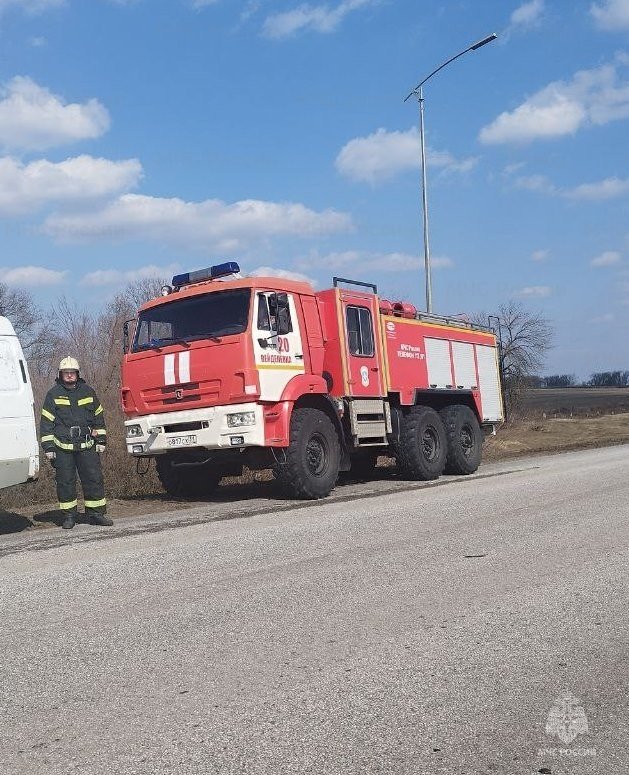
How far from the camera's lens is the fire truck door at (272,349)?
10.2 metres

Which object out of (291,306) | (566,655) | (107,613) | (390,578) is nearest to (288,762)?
(566,655)

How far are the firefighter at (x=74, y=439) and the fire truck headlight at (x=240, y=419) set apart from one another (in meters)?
1.64

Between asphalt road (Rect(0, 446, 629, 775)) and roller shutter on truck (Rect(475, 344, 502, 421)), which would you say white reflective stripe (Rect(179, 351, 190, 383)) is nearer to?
asphalt road (Rect(0, 446, 629, 775))

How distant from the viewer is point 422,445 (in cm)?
1331

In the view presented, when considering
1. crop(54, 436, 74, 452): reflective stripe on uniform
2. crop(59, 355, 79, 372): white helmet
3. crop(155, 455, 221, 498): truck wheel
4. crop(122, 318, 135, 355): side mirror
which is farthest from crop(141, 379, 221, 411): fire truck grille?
crop(54, 436, 74, 452): reflective stripe on uniform

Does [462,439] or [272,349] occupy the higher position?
[272,349]

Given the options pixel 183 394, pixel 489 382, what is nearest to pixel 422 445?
pixel 489 382

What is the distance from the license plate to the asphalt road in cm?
292

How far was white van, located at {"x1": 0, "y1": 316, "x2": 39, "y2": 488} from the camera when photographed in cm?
839

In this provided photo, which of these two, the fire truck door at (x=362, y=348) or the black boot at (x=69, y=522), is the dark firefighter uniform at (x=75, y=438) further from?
the fire truck door at (x=362, y=348)

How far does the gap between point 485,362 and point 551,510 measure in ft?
25.8

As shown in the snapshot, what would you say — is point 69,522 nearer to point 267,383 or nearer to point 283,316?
point 267,383

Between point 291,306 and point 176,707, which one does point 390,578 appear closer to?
point 176,707

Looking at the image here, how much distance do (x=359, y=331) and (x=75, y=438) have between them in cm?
483
